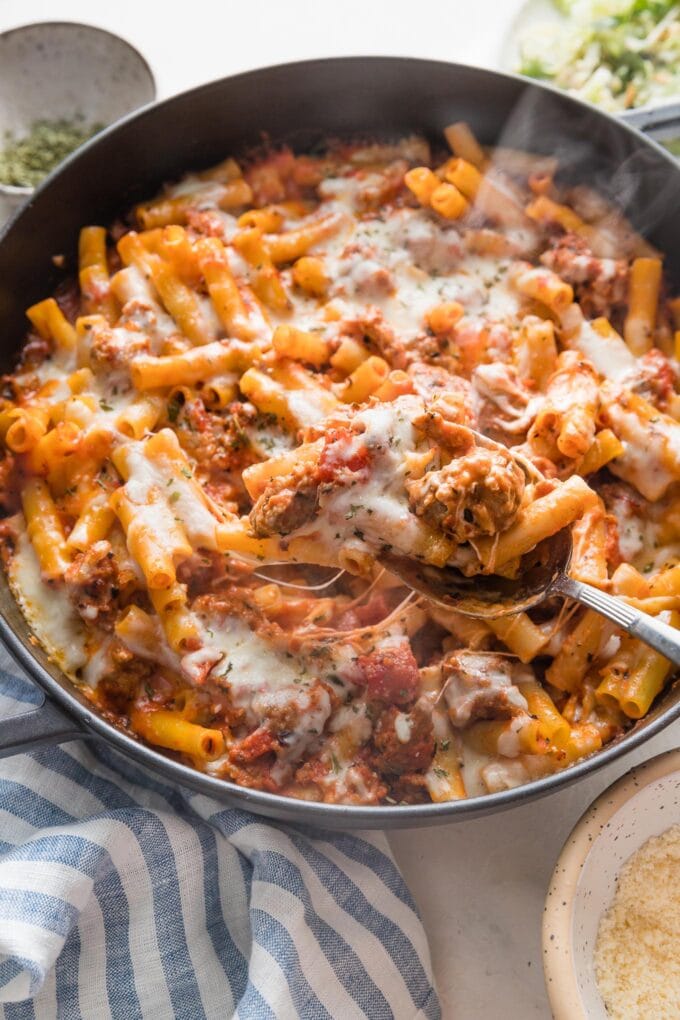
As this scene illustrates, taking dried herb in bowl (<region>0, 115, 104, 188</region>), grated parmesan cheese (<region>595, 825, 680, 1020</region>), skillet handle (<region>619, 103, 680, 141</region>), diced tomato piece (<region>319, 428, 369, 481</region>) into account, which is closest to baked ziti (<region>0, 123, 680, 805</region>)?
diced tomato piece (<region>319, 428, 369, 481</region>)

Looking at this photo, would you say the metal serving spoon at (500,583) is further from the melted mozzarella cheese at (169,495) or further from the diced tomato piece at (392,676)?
the melted mozzarella cheese at (169,495)

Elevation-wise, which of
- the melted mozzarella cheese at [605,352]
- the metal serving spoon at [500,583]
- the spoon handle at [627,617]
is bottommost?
the metal serving spoon at [500,583]

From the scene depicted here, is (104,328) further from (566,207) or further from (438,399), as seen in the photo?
(566,207)

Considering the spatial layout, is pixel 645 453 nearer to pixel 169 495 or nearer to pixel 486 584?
pixel 486 584

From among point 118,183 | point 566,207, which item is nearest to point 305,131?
point 118,183

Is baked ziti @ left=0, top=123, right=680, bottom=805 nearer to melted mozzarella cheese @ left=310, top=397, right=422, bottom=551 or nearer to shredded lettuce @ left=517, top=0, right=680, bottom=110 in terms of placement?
melted mozzarella cheese @ left=310, top=397, right=422, bottom=551

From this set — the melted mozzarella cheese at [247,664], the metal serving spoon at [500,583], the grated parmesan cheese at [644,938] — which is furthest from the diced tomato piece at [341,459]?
the grated parmesan cheese at [644,938]

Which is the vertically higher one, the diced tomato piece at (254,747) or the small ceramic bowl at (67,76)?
the small ceramic bowl at (67,76)
